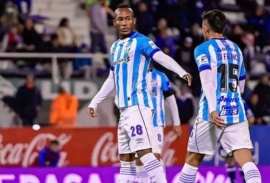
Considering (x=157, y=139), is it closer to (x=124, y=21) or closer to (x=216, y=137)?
(x=216, y=137)

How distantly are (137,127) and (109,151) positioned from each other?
690 centimetres

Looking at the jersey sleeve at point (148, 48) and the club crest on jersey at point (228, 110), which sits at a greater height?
the jersey sleeve at point (148, 48)

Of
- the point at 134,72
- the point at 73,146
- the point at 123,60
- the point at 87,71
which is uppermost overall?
the point at 123,60

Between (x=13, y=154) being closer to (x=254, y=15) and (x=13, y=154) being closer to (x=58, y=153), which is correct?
(x=58, y=153)

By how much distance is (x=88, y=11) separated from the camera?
21.1m

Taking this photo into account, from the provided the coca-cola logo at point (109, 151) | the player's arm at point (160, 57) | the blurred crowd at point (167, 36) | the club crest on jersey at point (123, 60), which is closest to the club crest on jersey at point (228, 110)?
the player's arm at point (160, 57)

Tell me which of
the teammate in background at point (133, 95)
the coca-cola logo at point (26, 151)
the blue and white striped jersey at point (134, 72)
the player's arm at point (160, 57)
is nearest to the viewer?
the player's arm at point (160, 57)

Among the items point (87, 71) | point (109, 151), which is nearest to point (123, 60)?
point (109, 151)

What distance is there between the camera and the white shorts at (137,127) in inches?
402

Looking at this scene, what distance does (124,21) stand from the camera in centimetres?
1042

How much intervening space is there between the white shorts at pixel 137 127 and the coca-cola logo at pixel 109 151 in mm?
6614

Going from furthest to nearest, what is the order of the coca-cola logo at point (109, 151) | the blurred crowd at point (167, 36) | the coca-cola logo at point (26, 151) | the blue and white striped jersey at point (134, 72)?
the blurred crowd at point (167, 36) → the coca-cola logo at point (109, 151) → the coca-cola logo at point (26, 151) → the blue and white striped jersey at point (134, 72)

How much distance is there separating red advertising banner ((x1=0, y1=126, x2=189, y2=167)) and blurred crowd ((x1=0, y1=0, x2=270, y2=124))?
1.77m

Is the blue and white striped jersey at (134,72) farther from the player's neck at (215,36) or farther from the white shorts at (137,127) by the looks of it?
the player's neck at (215,36)
